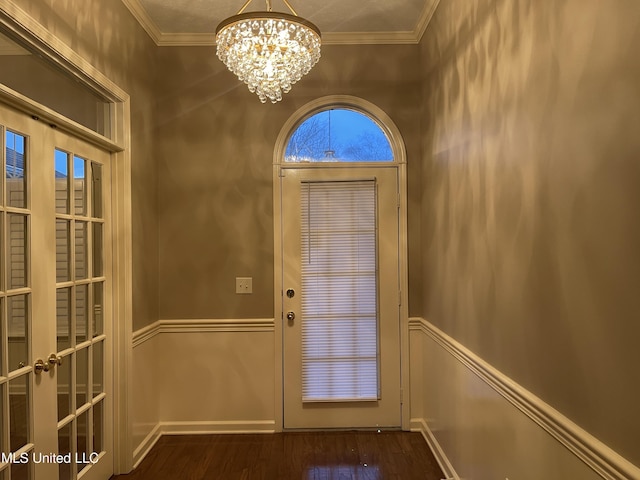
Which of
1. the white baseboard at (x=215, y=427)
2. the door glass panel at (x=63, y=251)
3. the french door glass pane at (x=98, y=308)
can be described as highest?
the door glass panel at (x=63, y=251)

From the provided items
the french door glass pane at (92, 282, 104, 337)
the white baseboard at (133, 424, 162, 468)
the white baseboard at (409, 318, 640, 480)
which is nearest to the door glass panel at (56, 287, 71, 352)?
the french door glass pane at (92, 282, 104, 337)

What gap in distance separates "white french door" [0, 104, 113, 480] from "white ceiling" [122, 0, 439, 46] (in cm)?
113

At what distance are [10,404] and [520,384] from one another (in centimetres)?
206

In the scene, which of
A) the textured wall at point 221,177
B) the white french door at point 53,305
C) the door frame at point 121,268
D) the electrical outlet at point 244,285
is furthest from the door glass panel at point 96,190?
the electrical outlet at point 244,285

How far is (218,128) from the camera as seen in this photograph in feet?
11.1

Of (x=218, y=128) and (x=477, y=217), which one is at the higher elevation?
(x=218, y=128)

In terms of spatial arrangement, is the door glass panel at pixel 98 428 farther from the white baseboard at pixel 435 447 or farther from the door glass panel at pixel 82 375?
the white baseboard at pixel 435 447

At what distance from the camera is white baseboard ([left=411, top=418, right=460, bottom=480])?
2.60 m

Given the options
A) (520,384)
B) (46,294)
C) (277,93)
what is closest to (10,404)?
(46,294)

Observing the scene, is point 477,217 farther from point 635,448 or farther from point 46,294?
point 46,294

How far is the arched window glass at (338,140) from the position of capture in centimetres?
342

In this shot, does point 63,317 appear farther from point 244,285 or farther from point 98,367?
point 244,285

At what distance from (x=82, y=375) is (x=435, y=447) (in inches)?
87.3

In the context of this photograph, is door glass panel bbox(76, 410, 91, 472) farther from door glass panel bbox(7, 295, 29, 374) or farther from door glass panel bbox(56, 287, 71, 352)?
door glass panel bbox(7, 295, 29, 374)
